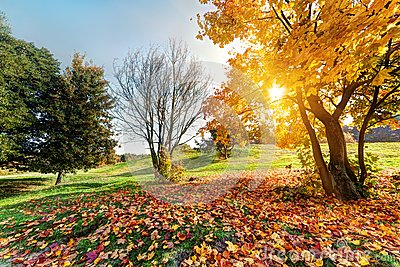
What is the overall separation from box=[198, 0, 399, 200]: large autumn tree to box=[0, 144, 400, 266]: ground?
1026 mm

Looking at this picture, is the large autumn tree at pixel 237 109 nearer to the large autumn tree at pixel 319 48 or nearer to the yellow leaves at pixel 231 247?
the large autumn tree at pixel 319 48

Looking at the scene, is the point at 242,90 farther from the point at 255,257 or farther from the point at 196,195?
the point at 255,257

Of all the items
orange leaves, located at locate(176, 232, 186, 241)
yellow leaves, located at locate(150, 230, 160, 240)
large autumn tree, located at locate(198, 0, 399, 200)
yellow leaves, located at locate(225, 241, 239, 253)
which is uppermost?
large autumn tree, located at locate(198, 0, 399, 200)

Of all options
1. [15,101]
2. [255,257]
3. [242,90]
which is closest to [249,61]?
[242,90]

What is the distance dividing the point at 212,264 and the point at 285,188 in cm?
396

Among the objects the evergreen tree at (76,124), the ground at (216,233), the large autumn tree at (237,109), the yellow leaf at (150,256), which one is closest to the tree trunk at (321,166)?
the ground at (216,233)

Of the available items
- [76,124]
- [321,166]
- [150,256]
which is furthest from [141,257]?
[76,124]

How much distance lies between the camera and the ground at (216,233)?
8.33ft

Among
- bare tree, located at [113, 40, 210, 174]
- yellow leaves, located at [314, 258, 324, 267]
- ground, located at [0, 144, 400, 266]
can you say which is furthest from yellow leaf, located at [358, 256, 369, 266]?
bare tree, located at [113, 40, 210, 174]

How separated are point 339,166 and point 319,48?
3.48 m

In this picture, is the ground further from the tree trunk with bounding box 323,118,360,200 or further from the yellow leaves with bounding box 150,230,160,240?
the tree trunk with bounding box 323,118,360,200

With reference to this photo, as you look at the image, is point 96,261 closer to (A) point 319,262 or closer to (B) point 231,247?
(B) point 231,247

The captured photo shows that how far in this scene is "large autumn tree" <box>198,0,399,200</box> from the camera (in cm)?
232

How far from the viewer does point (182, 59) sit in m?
9.30
